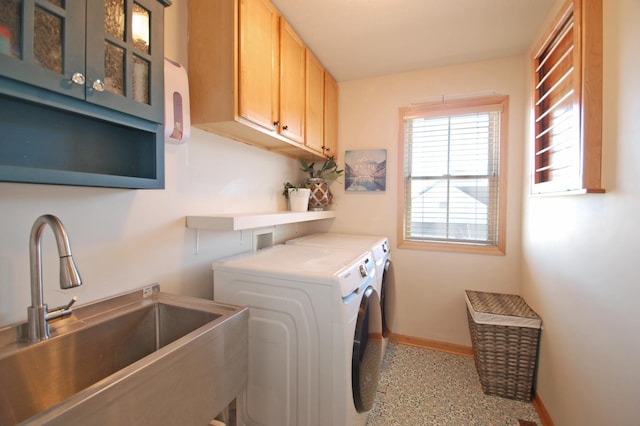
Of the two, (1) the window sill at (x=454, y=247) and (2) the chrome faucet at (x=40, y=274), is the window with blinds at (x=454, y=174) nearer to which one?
(1) the window sill at (x=454, y=247)

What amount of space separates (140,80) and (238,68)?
502mm

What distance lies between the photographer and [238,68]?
52.7 inches

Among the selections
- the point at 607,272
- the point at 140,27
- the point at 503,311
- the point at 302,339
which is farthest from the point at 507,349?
the point at 140,27

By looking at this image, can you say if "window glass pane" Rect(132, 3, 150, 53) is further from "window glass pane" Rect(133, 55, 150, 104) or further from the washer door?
the washer door

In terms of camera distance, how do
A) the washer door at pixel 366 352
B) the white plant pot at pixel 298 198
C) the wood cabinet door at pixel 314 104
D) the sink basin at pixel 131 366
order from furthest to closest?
the white plant pot at pixel 298 198 < the wood cabinet door at pixel 314 104 < the washer door at pixel 366 352 < the sink basin at pixel 131 366

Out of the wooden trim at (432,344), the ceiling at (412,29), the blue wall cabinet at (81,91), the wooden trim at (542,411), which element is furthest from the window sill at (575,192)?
the blue wall cabinet at (81,91)

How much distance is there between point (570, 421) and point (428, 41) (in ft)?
8.09

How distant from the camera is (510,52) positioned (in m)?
2.20

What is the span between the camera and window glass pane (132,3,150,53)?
3.14 ft

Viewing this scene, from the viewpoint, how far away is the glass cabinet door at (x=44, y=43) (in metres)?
0.64

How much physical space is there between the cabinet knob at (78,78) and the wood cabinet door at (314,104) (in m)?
1.44


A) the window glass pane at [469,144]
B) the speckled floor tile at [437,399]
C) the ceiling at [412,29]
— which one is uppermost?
the ceiling at [412,29]

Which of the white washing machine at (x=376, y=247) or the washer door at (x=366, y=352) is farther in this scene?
the white washing machine at (x=376, y=247)

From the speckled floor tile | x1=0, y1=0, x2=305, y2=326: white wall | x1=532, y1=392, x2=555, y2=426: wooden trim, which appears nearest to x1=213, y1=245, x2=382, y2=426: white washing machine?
x1=0, y1=0, x2=305, y2=326: white wall
